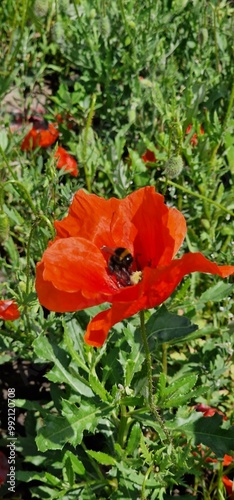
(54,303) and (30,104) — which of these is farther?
(30,104)

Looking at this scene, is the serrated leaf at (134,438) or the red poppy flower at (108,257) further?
the serrated leaf at (134,438)

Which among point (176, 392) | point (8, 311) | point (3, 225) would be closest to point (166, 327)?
point (176, 392)

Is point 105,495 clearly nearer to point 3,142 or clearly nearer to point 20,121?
point 3,142

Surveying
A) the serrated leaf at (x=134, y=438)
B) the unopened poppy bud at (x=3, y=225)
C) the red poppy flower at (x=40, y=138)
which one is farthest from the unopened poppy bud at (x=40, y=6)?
the serrated leaf at (x=134, y=438)

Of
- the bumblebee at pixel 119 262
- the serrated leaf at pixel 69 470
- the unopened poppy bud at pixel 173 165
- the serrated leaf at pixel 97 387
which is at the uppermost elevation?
the bumblebee at pixel 119 262

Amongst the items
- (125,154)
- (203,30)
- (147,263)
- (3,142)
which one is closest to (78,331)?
(147,263)

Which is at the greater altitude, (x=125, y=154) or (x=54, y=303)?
(x=54, y=303)

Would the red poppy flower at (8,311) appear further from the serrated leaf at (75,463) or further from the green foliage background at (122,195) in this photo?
the serrated leaf at (75,463)

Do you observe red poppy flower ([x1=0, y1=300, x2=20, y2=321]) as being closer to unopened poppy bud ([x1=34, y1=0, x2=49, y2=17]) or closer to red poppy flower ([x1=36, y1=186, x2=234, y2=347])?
red poppy flower ([x1=36, y1=186, x2=234, y2=347])
